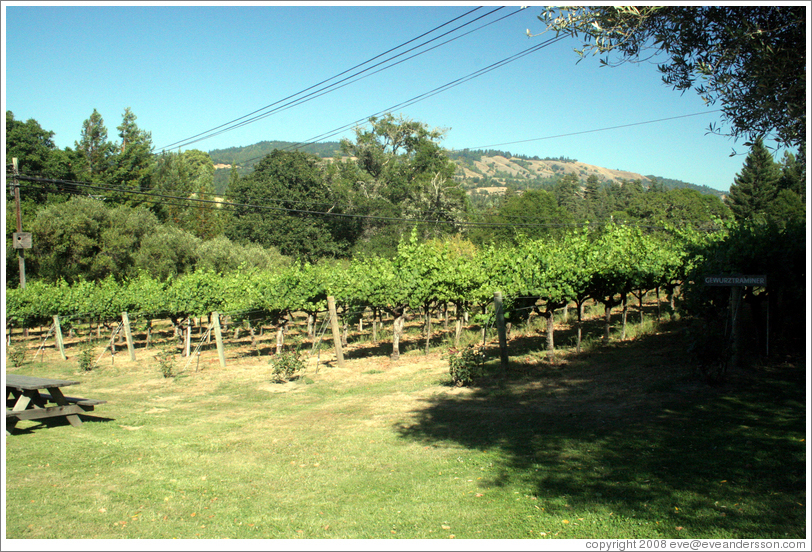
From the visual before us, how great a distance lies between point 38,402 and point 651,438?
9.92 metres

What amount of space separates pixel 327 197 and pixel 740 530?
163ft

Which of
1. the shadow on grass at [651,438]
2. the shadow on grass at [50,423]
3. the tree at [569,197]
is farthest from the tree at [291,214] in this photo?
the tree at [569,197]

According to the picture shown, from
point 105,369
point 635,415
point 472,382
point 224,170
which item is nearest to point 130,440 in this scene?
point 472,382

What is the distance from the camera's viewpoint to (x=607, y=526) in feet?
15.2

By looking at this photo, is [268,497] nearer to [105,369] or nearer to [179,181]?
[105,369]

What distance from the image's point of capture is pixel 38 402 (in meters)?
9.48

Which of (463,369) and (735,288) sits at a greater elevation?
(735,288)

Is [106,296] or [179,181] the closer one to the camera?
[106,296]

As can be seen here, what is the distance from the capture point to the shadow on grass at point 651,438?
487cm

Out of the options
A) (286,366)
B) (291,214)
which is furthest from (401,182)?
(286,366)

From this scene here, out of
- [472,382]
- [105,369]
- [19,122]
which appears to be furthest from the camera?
[19,122]

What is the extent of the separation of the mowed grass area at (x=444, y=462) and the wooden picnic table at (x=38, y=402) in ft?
0.99

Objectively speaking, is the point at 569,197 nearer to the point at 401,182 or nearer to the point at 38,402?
the point at 401,182

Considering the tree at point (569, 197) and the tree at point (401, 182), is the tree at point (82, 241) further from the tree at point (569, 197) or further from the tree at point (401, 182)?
the tree at point (569, 197)
